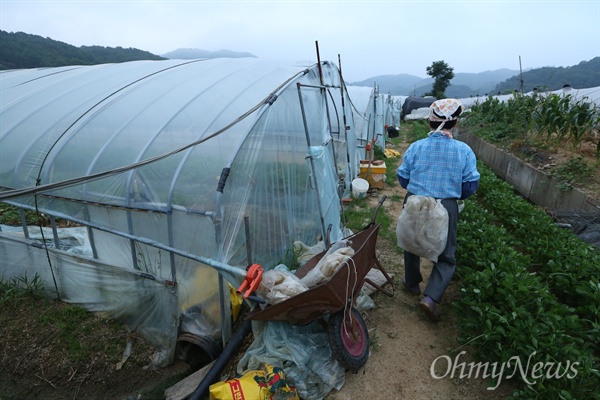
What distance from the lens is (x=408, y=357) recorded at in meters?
3.37

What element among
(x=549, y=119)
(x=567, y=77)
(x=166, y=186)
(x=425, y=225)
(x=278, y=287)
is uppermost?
(x=567, y=77)

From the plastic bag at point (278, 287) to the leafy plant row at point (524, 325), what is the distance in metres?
1.68

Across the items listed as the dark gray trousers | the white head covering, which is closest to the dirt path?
the dark gray trousers

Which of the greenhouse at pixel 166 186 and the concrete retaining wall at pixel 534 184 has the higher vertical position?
the greenhouse at pixel 166 186

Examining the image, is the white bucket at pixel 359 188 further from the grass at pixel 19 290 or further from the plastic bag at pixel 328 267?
the grass at pixel 19 290

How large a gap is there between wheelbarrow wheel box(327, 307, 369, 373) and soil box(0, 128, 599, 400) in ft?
0.63

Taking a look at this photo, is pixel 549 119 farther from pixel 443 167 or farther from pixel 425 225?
pixel 425 225

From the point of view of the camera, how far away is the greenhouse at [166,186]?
350 cm

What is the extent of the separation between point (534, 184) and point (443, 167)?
5767 millimetres

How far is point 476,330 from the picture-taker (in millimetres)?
3234

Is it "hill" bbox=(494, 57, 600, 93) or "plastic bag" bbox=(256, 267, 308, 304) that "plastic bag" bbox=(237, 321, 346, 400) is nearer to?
"plastic bag" bbox=(256, 267, 308, 304)

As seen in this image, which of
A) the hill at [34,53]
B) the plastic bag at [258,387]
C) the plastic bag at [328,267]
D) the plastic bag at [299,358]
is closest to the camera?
the plastic bag at [258,387]

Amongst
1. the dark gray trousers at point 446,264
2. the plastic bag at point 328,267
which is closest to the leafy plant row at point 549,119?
the dark gray trousers at point 446,264

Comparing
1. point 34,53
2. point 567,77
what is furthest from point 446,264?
point 567,77
